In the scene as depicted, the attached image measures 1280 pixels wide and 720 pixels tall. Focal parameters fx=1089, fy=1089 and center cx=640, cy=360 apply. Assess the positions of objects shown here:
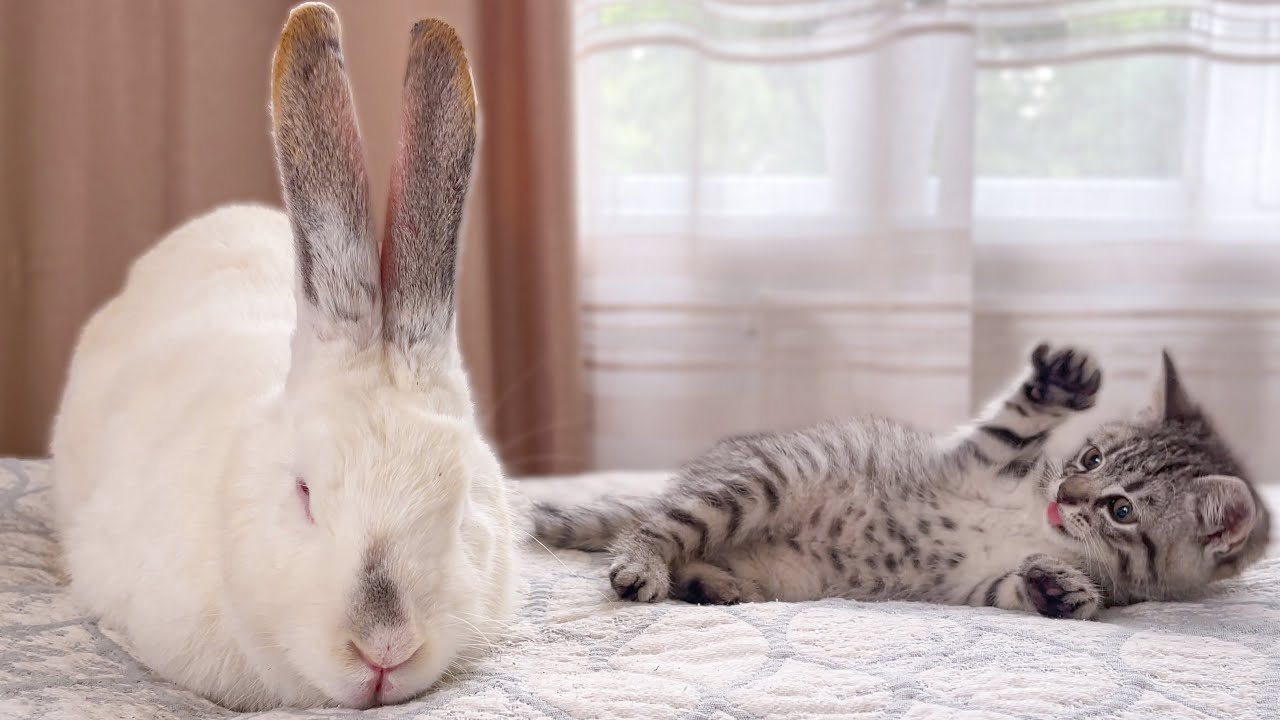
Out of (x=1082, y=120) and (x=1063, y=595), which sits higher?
(x=1082, y=120)

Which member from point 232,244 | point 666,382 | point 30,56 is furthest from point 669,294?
point 30,56

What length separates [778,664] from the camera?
117 cm

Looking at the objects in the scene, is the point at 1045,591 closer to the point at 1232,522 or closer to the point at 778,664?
the point at 1232,522

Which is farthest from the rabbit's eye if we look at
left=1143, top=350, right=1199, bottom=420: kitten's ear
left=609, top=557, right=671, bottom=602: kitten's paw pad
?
left=1143, top=350, right=1199, bottom=420: kitten's ear

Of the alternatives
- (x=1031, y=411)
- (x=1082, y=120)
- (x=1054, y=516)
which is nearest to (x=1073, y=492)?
(x=1054, y=516)

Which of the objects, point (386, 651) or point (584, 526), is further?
point (584, 526)

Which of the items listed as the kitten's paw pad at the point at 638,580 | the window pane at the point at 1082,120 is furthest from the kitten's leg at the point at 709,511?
the window pane at the point at 1082,120

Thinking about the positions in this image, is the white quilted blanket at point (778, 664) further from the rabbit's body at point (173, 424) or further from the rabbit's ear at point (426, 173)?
the rabbit's ear at point (426, 173)

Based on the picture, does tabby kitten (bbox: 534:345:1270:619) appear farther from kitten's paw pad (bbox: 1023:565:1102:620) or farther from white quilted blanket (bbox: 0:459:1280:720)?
white quilted blanket (bbox: 0:459:1280:720)

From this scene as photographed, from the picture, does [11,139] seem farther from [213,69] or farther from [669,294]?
[669,294]

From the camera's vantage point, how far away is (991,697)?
3.48ft

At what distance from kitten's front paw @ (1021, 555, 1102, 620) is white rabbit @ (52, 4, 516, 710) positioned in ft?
2.46

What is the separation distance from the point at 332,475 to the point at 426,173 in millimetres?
319

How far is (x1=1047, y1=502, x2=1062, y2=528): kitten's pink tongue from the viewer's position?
167 cm
